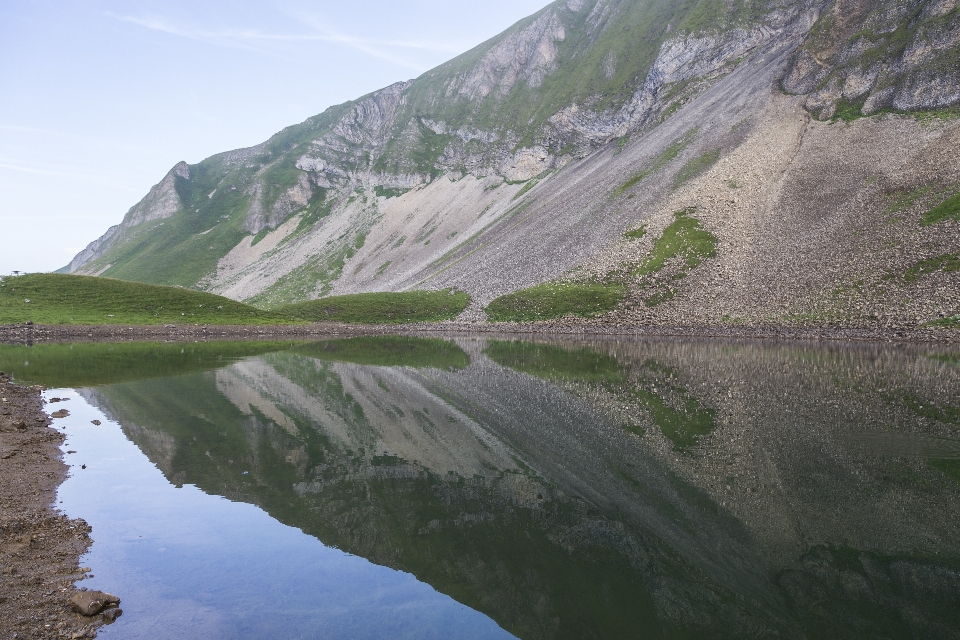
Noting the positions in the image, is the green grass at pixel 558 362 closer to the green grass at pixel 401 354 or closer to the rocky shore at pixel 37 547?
the green grass at pixel 401 354

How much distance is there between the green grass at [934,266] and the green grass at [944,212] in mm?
7443

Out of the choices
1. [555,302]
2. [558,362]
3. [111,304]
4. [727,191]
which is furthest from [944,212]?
[111,304]

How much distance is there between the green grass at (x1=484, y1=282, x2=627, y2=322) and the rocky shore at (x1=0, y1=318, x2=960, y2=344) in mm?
2022

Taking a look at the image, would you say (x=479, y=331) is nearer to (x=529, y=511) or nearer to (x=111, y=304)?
(x=111, y=304)

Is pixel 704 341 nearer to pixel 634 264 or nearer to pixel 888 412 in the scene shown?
pixel 634 264

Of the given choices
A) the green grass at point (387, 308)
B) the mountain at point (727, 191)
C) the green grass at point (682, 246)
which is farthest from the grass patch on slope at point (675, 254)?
the green grass at point (387, 308)

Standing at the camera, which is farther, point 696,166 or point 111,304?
point 696,166

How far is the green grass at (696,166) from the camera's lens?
10438cm

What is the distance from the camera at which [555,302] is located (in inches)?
3556

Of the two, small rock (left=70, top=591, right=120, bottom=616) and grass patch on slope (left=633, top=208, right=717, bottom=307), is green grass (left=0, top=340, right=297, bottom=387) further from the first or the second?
grass patch on slope (left=633, top=208, right=717, bottom=307)

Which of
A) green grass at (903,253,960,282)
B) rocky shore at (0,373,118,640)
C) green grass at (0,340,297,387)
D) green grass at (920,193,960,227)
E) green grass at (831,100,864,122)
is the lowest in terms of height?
green grass at (903,253,960,282)

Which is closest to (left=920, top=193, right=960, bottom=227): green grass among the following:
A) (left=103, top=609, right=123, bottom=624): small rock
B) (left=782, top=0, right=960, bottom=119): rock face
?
(left=782, top=0, right=960, bottom=119): rock face

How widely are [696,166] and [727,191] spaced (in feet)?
38.9

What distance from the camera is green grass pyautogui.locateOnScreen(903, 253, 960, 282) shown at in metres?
64.4
